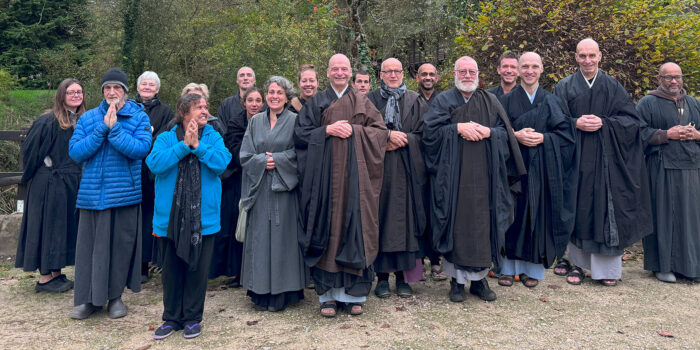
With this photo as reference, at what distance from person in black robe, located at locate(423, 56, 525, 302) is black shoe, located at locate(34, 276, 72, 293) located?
3826 millimetres

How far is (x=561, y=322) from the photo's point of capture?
4176 millimetres

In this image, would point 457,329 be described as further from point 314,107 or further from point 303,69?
point 303,69

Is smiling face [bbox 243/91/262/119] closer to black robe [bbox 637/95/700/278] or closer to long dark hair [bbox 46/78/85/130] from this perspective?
long dark hair [bbox 46/78/85/130]

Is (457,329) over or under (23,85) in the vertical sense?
under

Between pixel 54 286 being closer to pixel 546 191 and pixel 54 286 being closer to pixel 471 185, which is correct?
pixel 471 185

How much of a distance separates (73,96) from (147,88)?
71 cm

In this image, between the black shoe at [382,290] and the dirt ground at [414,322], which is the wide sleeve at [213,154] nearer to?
the dirt ground at [414,322]

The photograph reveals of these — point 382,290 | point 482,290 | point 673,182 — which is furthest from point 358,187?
point 673,182

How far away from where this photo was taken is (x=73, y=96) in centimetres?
495

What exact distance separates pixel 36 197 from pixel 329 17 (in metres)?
8.86

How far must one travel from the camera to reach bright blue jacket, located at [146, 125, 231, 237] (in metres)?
3.75

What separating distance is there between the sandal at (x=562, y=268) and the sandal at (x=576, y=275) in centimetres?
15

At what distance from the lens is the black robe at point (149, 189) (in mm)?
5133

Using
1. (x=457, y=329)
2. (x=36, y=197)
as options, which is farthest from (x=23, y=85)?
(x=457, y=329)
